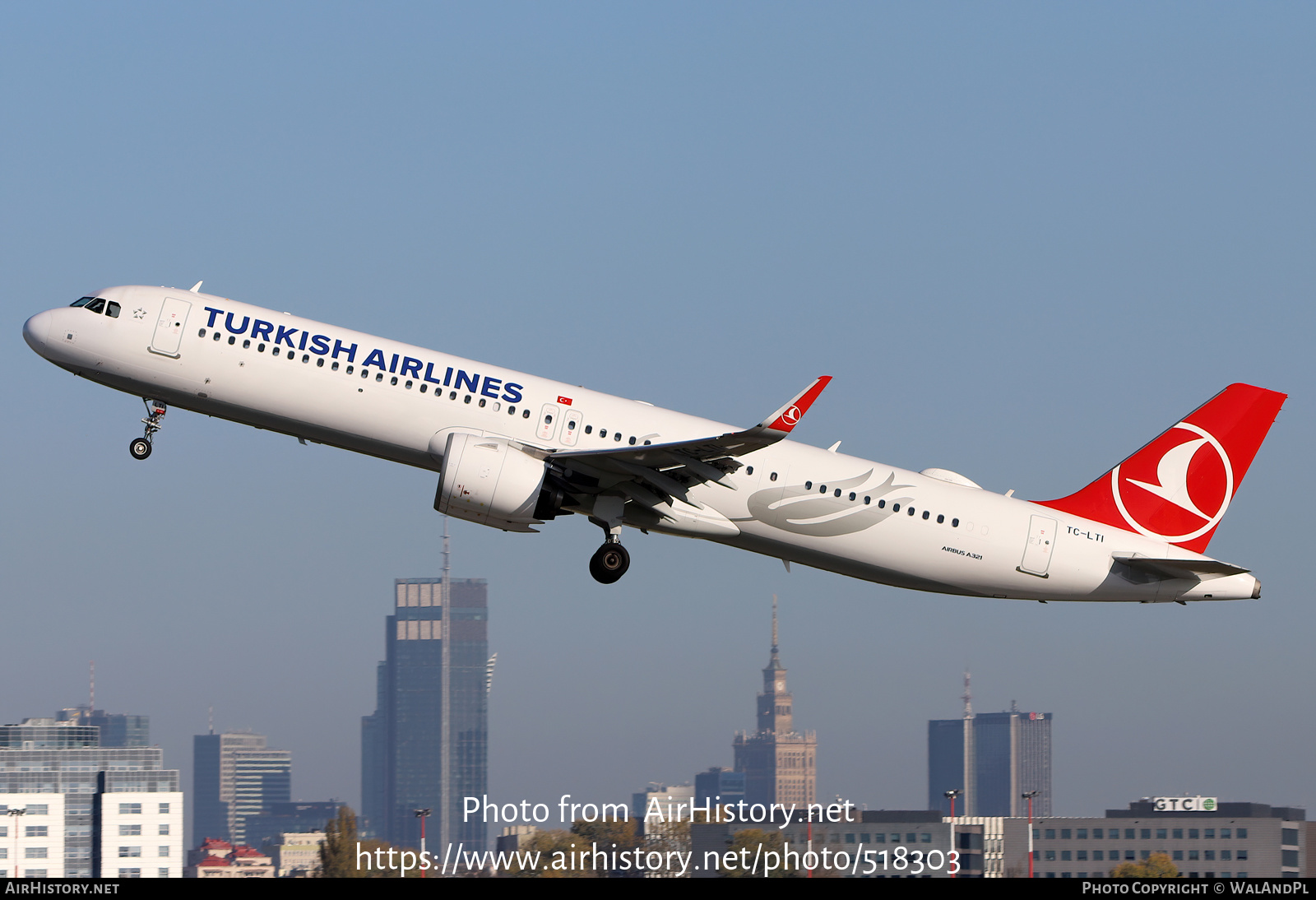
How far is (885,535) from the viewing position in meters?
39.4

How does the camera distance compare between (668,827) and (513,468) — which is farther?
(668,827)

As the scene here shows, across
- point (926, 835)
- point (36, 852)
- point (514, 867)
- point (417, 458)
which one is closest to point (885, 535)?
point (417, 458)

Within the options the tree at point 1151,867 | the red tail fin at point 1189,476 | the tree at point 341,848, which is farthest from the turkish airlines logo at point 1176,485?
the tree at point 1151,867

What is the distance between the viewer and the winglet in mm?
33938

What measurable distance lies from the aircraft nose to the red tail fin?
2650cm

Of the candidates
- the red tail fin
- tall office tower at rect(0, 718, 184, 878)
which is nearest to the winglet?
the red tail fin

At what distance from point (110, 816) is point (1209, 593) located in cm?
9072

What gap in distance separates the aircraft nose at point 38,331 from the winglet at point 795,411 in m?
18.5

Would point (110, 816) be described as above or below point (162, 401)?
below

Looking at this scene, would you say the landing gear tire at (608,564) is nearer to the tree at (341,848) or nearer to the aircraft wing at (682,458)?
the aircraft wing at (682,458)

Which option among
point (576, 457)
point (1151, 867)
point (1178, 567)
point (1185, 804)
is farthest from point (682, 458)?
point (1185, 804)

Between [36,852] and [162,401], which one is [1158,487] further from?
[36,852]
